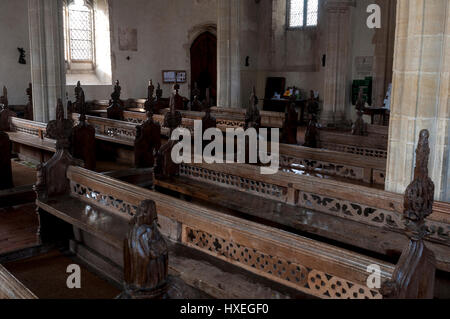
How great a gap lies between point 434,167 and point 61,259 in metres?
3.33

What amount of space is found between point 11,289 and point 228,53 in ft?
32.5

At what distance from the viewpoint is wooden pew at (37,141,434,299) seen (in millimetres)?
2385

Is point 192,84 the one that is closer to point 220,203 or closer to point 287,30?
point 287,30

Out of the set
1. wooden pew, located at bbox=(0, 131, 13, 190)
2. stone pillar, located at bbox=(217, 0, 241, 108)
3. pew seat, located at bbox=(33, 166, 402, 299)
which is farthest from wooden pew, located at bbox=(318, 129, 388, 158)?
stone pillar, located at bbox=(217, 0, 241, 108)

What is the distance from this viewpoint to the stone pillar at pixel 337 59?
11359 mm

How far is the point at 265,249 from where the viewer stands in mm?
2770

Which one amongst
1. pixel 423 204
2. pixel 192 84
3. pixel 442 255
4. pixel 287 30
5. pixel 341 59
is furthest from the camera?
pixel 192 84

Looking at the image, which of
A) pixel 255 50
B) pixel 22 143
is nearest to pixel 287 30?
pixel 255 50

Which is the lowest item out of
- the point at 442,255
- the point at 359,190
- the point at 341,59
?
the point at 442,255

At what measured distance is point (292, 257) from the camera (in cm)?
262

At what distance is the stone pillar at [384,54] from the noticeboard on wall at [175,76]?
7402 millimetres

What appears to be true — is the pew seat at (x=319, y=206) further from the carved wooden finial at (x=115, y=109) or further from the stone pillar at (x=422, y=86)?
the carved wooden finial at (x=115, y=109)

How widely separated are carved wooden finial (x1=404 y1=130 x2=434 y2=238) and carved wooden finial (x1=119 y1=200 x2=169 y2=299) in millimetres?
1101

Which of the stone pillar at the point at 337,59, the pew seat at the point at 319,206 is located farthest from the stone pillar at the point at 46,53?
the stone pillar at the point at 337,59
